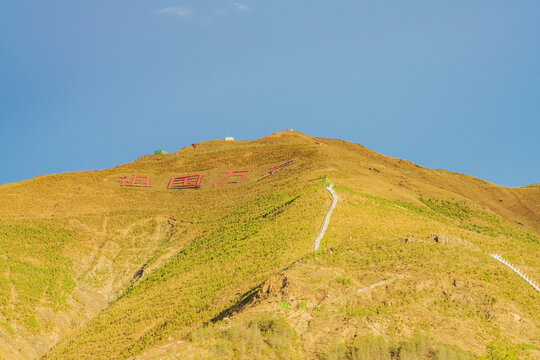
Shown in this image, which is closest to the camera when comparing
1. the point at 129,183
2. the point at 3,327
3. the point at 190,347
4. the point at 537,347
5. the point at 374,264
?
the point at 190,347

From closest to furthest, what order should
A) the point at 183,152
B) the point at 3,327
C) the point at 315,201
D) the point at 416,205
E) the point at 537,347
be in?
the point at 537,347 < the point at 3,327 < the point at 315,201 < the point at 416,205 < the point at 183,152

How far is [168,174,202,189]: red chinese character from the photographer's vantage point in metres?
77.2

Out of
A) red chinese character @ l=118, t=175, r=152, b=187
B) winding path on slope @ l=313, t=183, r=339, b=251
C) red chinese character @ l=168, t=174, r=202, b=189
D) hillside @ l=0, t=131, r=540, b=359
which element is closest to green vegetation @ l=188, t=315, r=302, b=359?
hillside @ l=0, t=131, r=540, b=359

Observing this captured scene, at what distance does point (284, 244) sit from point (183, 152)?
55882 millimetres

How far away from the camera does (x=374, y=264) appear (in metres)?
31.2

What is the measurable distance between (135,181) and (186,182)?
7.59 m

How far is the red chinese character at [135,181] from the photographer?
77938mm

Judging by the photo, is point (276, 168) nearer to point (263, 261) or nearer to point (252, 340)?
point (263, 261)

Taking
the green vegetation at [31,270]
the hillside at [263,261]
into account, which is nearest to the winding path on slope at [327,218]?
the hillside at [263,261]

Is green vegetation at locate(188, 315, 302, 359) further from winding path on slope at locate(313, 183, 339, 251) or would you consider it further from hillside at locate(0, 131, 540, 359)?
winding path on slope at locate(313, 183, 339, 251)

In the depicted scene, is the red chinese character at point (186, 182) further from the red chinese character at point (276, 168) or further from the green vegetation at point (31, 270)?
the green vegetation at point (31, 270)

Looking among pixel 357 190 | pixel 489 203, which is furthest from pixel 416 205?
pixel 489 203

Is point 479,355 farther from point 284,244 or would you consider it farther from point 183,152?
point 183,152

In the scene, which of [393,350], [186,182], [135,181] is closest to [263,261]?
[393,350]
